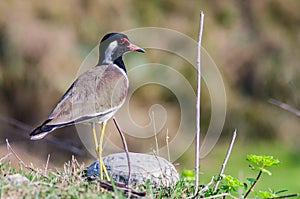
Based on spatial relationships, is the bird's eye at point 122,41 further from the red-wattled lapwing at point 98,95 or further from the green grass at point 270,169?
the green grass at point 270,169

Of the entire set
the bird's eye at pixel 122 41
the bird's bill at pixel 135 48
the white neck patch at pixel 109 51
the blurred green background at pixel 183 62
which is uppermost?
the bird's eye at pixel 122 41

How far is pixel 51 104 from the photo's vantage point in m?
6.33

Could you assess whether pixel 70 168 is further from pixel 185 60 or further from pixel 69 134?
pixel 185 60

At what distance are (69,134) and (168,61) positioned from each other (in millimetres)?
1220

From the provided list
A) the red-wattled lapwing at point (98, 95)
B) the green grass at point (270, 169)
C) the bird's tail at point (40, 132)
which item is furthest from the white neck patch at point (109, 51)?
the green grass at point (270, 169)

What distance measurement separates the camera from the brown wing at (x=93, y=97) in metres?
2.32

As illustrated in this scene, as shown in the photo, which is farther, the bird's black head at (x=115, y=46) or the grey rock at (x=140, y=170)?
the grey rock at (x=140, y=170)

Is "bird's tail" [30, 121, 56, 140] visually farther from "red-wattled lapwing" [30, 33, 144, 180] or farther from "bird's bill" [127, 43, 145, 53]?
"bird's bill" [127, 43, 145, 53]

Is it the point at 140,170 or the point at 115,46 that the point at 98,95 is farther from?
the point at 140,170

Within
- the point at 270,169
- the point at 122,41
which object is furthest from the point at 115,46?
the point at 270,169

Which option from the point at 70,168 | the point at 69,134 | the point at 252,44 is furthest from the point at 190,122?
the point at 70,168

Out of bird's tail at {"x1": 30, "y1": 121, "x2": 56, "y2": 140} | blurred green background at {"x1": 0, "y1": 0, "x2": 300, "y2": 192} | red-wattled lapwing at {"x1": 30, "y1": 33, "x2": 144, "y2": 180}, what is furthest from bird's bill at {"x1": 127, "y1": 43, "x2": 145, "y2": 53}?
blurred green background at {"x1": 0, "y1": 0, "x2": 300, "y2": 192}

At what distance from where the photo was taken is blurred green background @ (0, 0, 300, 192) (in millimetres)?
6359

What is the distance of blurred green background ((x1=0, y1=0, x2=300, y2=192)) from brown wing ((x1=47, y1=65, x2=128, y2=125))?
3370 millimetres
